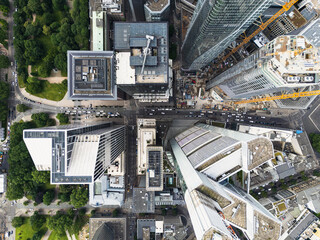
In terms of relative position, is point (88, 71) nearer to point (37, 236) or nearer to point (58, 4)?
point (58, 4)

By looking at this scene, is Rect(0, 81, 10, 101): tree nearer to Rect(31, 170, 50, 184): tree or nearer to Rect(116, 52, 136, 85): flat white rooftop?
Rect(31, 170, 50, 184): tree

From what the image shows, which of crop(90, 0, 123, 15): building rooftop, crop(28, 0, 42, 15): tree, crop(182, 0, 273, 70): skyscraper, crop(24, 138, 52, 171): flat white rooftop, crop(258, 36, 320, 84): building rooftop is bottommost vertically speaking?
crop(24, 138, 52, 171): flat white rooftop

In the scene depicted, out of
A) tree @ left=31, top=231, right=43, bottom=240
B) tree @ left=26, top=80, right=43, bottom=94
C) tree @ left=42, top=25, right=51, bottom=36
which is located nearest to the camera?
tree @ left=42, top=25, right=51, bottom=36

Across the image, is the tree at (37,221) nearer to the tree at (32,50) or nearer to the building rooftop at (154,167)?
the building rooftop at (154,167)

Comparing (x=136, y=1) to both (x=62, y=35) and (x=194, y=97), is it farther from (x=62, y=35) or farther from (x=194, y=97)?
(x=194, y=97)

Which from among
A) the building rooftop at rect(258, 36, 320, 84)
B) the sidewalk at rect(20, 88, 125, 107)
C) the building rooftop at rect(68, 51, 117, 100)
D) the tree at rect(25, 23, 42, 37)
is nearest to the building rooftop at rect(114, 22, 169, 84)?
the building rooftop at rect(68, 51, 117, 100)

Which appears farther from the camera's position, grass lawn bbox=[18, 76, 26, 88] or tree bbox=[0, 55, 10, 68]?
grass lawn bbox=[18, 76, 26, 88]

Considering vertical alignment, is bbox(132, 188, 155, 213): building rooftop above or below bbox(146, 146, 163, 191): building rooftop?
below

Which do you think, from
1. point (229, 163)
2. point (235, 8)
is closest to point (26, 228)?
point (229, 163)

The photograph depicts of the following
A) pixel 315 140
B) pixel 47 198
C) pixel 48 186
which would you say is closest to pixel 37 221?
pixel 47 198

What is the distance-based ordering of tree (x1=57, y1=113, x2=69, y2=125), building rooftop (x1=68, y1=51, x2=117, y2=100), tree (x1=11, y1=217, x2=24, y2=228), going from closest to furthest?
building rooftop (x1=68, y1=51, x2=117, y2=100) → tree (x1=11, y1=217, x2=24, y2=228) → tree (x1=57, y1=113, x2=69, y2=125)
